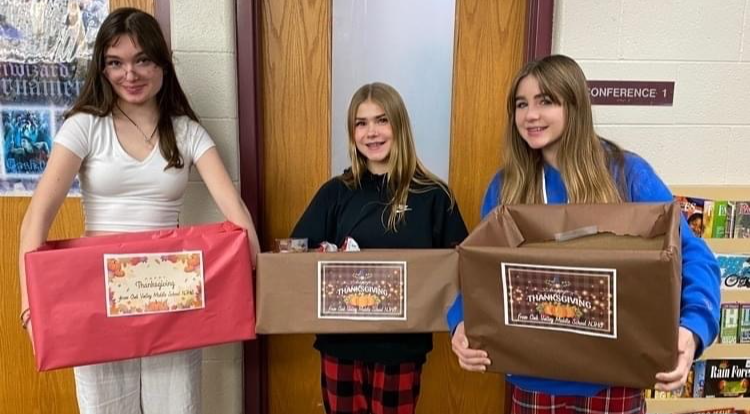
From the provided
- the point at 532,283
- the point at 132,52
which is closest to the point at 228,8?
the point at 132,52

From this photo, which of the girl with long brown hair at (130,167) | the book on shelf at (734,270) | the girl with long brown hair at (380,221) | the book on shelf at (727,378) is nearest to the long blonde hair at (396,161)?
the girl with long brown hair at (380,221)

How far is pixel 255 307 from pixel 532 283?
62 centimetres

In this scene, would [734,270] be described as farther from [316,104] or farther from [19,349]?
[19,349]

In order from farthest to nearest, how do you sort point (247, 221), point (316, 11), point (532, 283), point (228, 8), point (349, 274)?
point (316, 11)
point (228, 8)
point (247, 221)
point (349, 274)
point (532, 283)

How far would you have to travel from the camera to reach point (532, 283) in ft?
3.25

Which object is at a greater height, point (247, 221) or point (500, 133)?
point (500, 133)

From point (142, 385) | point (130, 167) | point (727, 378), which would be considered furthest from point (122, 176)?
point (727, 378)

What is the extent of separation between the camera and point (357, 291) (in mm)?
1240

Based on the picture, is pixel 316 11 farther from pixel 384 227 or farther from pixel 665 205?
pixel 665 205

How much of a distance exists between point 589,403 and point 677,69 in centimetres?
115

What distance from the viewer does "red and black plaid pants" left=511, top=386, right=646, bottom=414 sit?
44.8 inches

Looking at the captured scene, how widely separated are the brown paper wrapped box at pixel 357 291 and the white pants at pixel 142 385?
281 mm

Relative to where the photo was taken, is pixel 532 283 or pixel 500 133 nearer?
pixel 532 283

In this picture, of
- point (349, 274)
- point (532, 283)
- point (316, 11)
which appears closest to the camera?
point (532, 283)
